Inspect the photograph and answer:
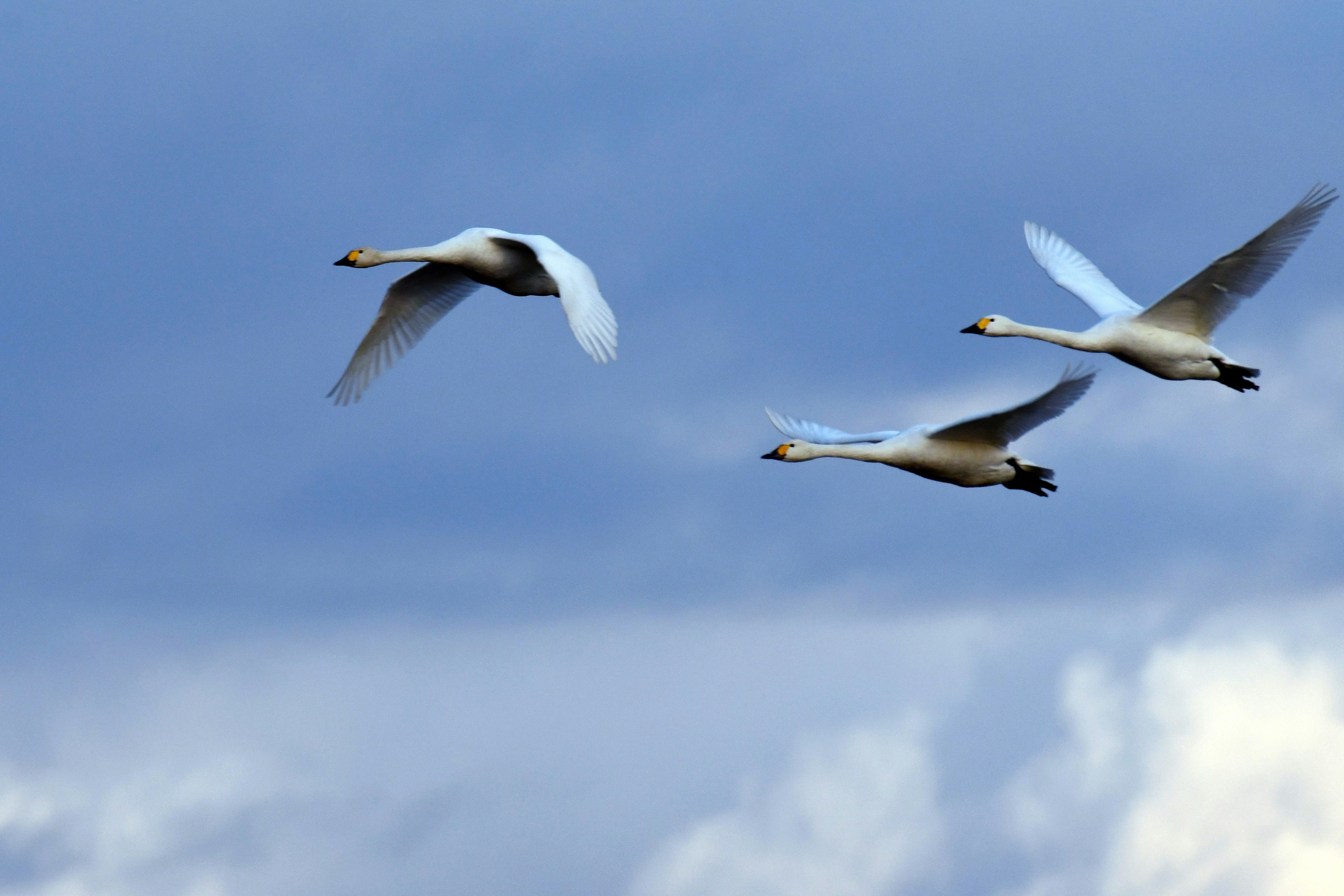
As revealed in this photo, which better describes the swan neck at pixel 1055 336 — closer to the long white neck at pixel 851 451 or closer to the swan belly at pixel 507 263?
the long white neck at pixel 851 451

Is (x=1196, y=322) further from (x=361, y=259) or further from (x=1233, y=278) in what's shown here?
(x=361, y=259)

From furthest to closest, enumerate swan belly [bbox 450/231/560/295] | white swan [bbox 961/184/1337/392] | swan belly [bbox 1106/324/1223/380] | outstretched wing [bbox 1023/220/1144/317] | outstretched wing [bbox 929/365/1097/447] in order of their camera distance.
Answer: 1. outstretched wing [bbox 1023/220/1144/317]
2. swan belly [bbox 450/231/560/295]
3. swan belly [bbox 1106/324/1223/380]
4. white swan [bbox 961/184/1337/392]
5. outstretched wing [bbox 929/365/1097/447]

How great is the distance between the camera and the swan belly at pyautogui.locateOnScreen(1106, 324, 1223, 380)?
3161 centimetres

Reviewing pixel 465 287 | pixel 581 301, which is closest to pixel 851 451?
pixel 581 301

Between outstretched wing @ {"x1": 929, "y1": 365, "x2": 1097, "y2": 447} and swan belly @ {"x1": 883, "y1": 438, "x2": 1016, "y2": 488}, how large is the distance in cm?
11

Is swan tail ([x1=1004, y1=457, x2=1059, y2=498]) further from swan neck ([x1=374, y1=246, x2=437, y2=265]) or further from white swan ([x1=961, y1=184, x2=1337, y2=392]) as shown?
swan neck ([x1=374, y1=246, x2=437, y2=265])

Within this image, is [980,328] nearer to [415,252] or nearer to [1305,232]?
[1305,232]

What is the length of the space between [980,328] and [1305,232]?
5605 mm

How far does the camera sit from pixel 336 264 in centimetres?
3450

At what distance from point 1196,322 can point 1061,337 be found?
209 centimetres

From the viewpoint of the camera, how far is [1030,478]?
30.4m

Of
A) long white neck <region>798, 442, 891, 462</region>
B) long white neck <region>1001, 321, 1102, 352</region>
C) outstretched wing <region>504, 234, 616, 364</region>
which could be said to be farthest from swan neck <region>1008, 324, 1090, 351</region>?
outstretched wing <region>504, 234, 616, 364</region>

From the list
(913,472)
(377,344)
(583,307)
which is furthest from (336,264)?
(913,472)

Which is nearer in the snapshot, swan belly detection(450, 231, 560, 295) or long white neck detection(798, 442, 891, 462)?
long white neck detection(798, 442, 891, 462)
